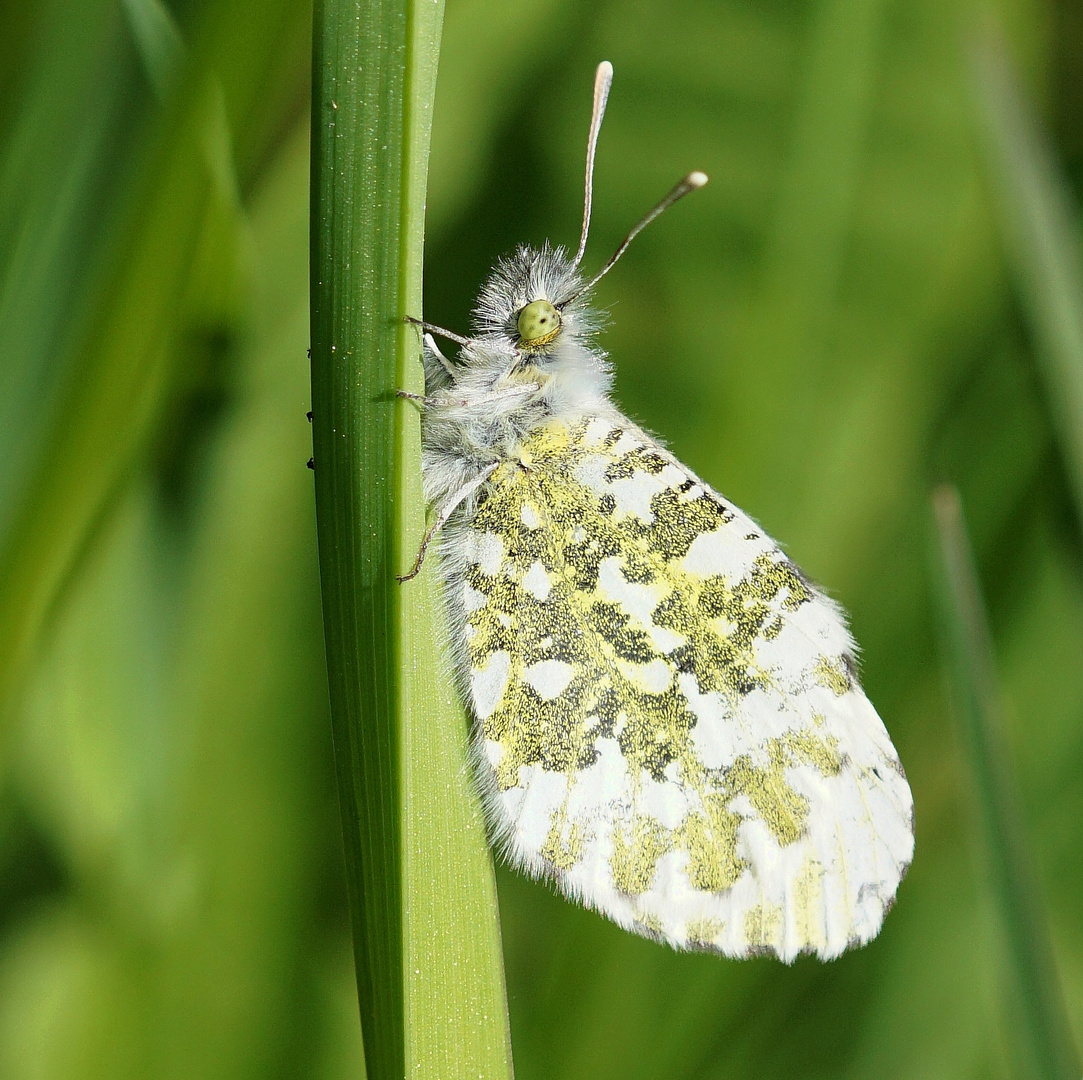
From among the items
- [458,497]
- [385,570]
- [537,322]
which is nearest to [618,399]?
[537,322]

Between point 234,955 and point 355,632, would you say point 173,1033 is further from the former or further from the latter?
point 355,632

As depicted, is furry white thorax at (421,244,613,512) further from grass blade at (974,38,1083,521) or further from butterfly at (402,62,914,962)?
grass blade at (974,38,1083,521)

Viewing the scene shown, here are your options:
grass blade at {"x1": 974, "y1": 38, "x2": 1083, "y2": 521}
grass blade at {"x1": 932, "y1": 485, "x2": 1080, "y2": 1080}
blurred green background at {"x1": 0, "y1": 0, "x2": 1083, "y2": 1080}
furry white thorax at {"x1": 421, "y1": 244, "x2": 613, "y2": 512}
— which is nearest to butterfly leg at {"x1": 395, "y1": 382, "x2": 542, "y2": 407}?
furry white thorax at {"x1": 421, "y1": 244, "x2": 613, "y2": 512}

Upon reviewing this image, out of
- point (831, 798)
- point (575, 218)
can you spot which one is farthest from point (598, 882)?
point (575, 218)

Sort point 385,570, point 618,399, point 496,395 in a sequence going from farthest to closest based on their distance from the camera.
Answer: point 618,399 < point 496,395 < point 385,570

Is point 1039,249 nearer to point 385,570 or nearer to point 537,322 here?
point 537,322

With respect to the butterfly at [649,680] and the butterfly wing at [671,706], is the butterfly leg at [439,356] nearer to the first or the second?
the butterfly at [649,680]
